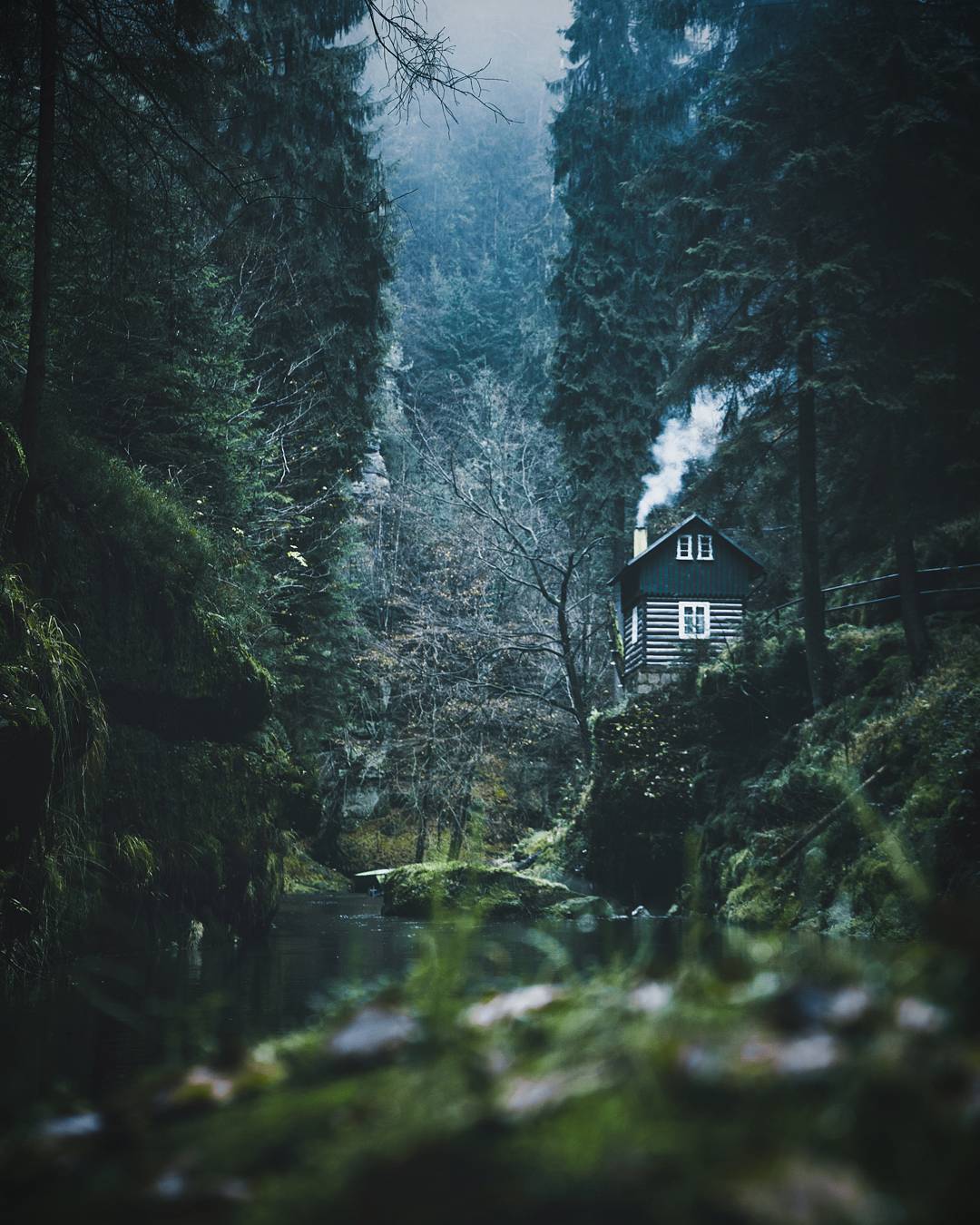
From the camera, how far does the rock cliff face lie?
22.8 ft

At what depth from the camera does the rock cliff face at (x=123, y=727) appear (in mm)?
6949

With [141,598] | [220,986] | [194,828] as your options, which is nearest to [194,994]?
[220,986]

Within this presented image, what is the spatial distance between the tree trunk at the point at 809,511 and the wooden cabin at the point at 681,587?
26.5ft

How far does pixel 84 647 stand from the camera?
9734 mm

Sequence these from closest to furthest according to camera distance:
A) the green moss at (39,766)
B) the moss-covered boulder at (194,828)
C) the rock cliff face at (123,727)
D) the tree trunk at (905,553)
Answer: the green moss at (39,766) < the rock cliff face at (123,727) < the moss-covered boulder at (194,828) < the tree trunk at (905,553)

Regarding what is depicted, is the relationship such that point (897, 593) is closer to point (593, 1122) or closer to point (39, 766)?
point (39, 766)

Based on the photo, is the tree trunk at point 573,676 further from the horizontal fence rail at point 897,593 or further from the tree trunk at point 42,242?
the tree trunk at point 42,242

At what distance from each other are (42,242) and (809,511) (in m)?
14.4

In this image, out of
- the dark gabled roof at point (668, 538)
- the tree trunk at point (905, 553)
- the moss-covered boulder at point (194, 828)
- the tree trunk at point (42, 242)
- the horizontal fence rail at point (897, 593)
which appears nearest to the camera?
the tree trunk at point (42, 242)

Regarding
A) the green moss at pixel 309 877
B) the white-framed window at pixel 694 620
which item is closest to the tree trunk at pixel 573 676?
the white-framed window at pixel 694 620

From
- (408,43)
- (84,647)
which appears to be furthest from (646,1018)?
(84,647)

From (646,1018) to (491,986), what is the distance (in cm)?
69

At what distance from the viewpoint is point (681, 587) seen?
27.6 meters

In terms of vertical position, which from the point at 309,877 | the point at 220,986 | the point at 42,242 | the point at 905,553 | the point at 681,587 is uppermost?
the point at 42,242
